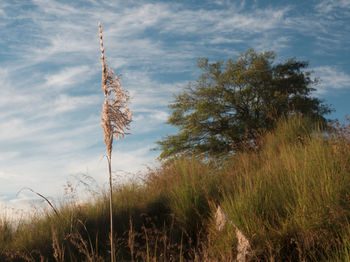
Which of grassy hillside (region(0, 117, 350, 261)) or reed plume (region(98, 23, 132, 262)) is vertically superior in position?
reed plume (region(98, 23, 132, 262))

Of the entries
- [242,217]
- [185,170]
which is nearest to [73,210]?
[185,170]

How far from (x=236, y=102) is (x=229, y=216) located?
14.0 m

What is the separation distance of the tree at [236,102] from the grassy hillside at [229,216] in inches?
326

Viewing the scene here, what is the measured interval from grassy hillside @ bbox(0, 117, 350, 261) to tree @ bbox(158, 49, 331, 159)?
8.28 metres

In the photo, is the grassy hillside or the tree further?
the tree

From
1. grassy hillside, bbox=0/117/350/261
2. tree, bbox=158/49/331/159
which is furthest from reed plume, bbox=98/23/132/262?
tree, bbox=158/49/331/159

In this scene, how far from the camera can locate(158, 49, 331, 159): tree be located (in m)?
17.3

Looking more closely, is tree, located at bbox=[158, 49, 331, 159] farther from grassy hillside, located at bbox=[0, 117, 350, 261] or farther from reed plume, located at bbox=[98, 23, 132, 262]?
reed plume, located at bbox=[98, 23, 132, 262]

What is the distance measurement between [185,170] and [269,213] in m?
2.88

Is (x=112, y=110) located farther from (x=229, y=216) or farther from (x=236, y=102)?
(x=236, y=102)

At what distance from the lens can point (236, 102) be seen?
1827 cm

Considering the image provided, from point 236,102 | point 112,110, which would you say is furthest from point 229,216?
point 236,102

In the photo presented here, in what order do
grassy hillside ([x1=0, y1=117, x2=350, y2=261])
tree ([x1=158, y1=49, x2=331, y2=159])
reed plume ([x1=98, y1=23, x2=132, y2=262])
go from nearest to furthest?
reed plume ([x1=98, y1=23, x2=132, y2=262]) → grassy hillside ([x1=0, y1=117, x2=350, y2=261]) → tree ([x1=158, y1=49, x2=331, y2=159])

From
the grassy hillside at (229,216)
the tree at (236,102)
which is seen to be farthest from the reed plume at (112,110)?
the tree at (236,102)
